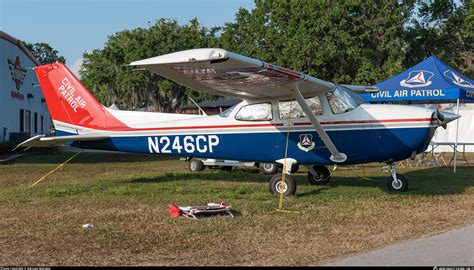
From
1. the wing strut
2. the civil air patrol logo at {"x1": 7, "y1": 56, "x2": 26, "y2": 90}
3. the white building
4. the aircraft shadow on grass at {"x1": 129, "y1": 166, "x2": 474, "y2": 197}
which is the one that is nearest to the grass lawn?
the aircraft shadow on grass at {"x1": 129, "y1": 166, "x2": 474, "y2": 197}

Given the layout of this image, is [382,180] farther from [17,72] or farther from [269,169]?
[17,72]

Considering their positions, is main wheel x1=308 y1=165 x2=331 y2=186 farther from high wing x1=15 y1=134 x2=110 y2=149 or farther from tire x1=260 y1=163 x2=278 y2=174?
high wing x1=15 y1=134 x2=110 y2=149

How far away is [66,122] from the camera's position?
1266 cm

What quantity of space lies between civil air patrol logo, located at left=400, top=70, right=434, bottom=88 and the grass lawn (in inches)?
205

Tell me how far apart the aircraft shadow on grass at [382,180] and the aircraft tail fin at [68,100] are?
1.84m

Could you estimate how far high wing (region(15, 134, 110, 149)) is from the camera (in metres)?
11.1

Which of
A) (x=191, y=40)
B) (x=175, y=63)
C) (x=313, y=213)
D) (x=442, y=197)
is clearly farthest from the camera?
(x=191, y=40)

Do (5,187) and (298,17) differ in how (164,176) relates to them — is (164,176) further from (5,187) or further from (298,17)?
(298,17)

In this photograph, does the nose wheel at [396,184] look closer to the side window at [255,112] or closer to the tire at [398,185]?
the tire at [398,185]

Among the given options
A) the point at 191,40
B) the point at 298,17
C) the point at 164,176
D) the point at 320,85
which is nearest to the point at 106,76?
the point at 191,40

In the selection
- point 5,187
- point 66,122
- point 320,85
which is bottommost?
point 5,187

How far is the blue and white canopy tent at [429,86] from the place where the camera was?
1672 cm

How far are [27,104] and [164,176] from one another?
90.0 feet

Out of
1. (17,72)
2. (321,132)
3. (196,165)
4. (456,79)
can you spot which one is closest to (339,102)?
(321,132)
